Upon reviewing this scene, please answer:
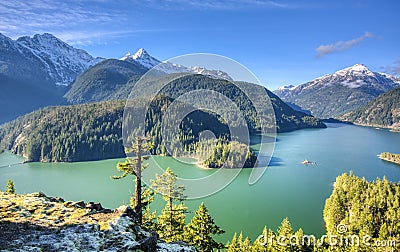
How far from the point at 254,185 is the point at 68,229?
58.8m

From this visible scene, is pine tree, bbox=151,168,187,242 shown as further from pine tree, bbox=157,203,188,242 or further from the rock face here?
the rock face

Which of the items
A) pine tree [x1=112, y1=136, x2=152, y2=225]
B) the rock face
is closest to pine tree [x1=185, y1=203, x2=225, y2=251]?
pine tree [x1=112, y1=136, x2=152, y2=225]

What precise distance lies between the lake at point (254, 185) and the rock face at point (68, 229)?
46.5 ft

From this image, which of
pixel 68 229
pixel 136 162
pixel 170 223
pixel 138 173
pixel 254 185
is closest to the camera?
pixel 68 229

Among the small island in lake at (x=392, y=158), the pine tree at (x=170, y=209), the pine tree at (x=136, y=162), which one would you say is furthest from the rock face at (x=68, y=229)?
the small island in lake at (x=392, y=158)

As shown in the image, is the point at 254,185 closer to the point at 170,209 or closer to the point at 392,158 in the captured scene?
the point at 170,209

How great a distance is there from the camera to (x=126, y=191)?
201 ft

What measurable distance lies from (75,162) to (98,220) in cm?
10502

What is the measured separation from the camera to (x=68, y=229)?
31.5ft

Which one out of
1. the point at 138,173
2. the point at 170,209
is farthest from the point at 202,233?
the point at 138,173

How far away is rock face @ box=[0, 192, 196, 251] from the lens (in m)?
8.64

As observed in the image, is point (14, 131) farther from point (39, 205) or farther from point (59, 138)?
point (39, 205)

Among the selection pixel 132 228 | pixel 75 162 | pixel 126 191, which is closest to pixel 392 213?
pixel 132 228

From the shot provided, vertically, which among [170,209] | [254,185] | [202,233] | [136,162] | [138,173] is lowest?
[254,185]
